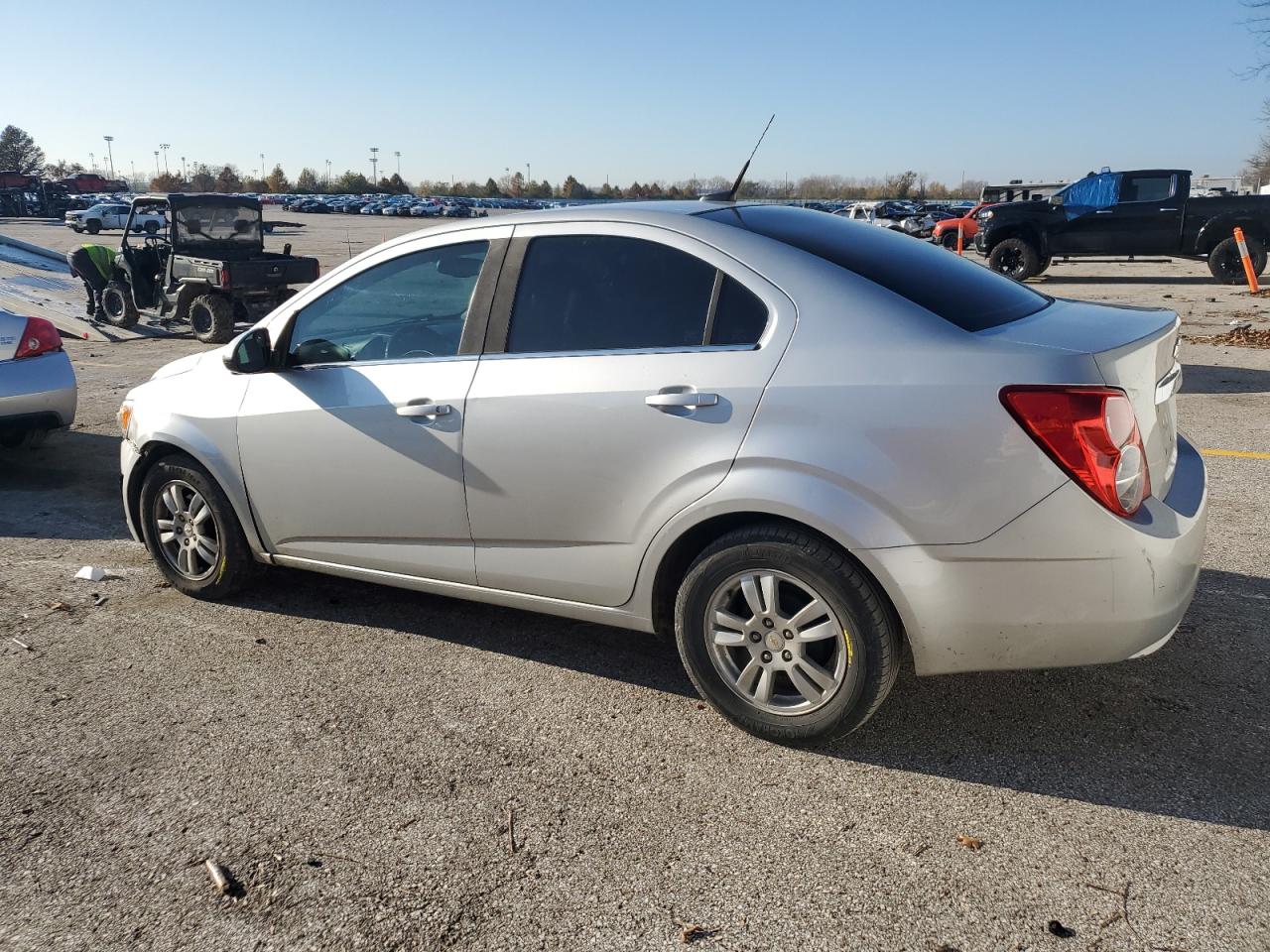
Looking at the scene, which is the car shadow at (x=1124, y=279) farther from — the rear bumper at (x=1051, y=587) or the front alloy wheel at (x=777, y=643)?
the front alloy wheel at (x=777, y=643)

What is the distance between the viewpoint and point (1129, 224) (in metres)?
19.5

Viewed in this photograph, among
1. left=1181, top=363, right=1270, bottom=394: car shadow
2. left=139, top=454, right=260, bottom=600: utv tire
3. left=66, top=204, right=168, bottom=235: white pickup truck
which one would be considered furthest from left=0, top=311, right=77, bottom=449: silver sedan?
left=66, top=204, right=168, bottom=235: white pickup truck

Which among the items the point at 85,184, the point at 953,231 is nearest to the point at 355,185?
the point at 85,184

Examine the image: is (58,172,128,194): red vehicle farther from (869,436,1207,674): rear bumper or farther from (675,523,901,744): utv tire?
(869,436,1207,674): rear bumper

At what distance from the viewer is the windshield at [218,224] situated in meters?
15.0

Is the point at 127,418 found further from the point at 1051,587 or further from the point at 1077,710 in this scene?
the point at 1077,710

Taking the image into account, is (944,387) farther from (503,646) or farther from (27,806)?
(27,806)

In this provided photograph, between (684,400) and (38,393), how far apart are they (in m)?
5.40

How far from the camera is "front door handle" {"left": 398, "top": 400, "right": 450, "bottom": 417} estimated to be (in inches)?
149

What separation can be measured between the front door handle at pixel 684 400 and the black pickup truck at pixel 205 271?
11.9 meters

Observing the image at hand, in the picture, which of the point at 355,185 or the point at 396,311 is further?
the point at 355,185

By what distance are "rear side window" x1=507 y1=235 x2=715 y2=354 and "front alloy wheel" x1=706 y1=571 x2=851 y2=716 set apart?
825 mm

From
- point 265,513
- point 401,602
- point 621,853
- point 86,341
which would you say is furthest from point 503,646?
point 86,341

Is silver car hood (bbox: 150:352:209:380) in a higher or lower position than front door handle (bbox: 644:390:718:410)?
lower
